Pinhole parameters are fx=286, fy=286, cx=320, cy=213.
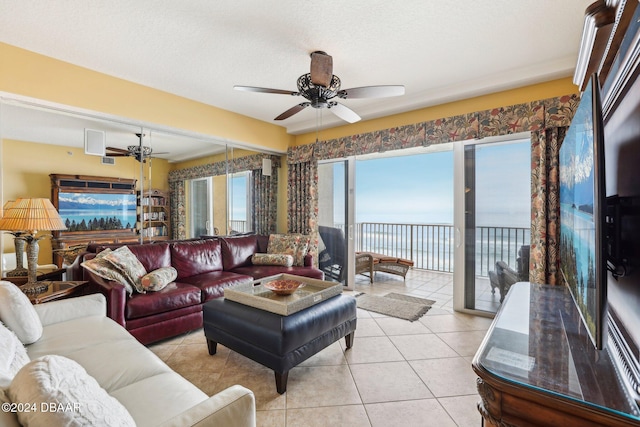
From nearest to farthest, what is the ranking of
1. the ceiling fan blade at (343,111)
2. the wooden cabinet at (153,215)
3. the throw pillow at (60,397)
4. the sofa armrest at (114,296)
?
the throw pillow at (60,397)
the sofa armrest at (114,296)
the ceiling fan blade at (343,111)
the wooden cabinet at (153,215)

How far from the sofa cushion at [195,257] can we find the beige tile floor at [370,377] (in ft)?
2.70

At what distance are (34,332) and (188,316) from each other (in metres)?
1.34

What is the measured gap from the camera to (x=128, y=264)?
2812mm

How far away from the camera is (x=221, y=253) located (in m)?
3.94

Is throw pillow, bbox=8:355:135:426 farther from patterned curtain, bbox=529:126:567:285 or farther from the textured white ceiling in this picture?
patterned curtain, bbox=529:126:567:285

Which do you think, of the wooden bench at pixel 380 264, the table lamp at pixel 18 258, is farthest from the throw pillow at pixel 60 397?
the wooden bench at pixel 380 264

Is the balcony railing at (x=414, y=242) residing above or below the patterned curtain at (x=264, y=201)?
below

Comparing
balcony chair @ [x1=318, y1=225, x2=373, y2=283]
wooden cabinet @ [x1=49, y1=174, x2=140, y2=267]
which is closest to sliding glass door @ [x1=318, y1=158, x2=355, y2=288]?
balcony chair @ [x1=318, y1=225, x2=373, y2=283]

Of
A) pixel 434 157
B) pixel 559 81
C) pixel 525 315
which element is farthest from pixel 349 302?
pixel 434 157

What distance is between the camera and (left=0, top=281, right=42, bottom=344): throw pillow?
1.55 metres

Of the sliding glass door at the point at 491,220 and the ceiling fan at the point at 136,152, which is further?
the ceiling fan at the point at 136,152

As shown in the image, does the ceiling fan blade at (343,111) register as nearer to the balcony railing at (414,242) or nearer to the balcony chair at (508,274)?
the balcony chair at (508,274)

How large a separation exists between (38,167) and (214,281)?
2.07 m

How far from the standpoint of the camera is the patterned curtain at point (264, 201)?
495 cm
